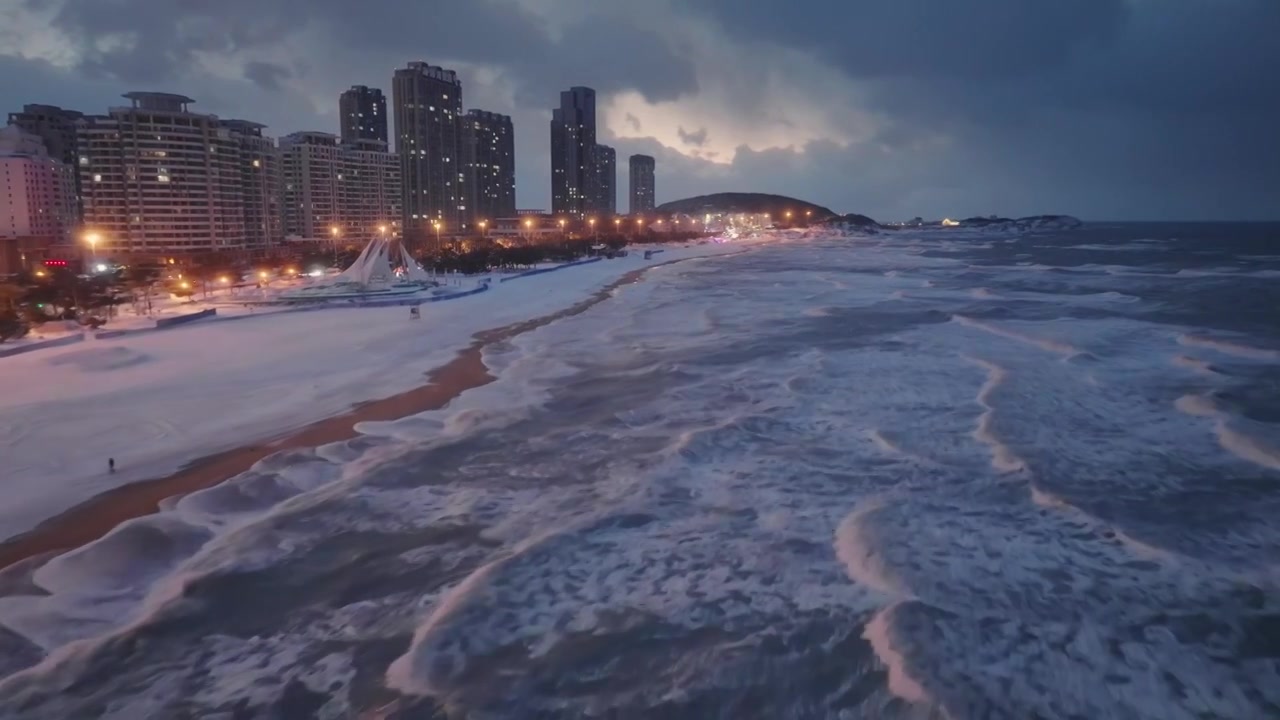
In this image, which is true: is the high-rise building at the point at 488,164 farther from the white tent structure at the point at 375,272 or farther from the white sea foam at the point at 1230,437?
the white sea foam at the point at 1230,437

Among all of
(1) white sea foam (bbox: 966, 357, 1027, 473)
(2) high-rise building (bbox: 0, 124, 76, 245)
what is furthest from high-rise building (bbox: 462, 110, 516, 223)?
(1) white sea foam (bbox: 966, 357, 1027, 473)

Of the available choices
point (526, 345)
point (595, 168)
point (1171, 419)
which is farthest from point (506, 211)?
point (1171, 419)

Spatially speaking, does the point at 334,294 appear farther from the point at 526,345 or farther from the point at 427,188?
the point at 427,188

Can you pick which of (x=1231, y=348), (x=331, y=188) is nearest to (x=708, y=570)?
(x=1231, y=348)

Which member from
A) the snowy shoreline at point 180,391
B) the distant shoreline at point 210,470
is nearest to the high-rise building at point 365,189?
the snowy shoreline at point 180,391

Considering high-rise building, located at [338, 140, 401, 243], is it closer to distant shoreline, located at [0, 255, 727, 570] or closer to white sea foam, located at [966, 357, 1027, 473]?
distant shoreline, located at [0, 255, 727, 570]

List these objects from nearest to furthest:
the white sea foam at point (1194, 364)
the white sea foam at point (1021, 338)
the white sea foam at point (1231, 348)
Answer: the white sea foam at point (1194, 364) < the white sea foam at point (1231, 348) < the white sea foam at point (1021, 338)
